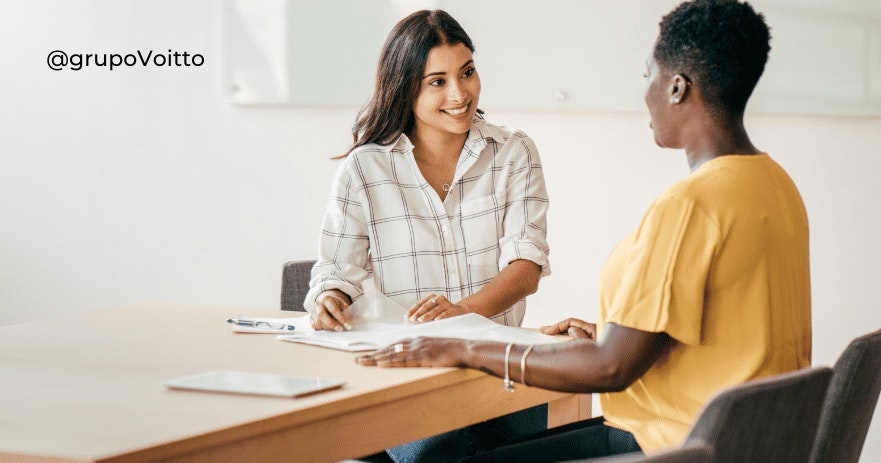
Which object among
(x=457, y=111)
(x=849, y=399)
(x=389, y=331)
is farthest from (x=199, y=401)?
(x=457, y=111)

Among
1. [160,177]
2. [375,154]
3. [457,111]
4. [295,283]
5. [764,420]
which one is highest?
[457,111]

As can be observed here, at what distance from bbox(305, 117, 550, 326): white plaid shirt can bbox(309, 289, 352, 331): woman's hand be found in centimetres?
21

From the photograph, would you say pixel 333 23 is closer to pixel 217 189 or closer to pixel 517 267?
pixel 217 189

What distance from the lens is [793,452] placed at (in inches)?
51.6

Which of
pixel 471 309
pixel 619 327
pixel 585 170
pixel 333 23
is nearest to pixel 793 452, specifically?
pixel 619 327

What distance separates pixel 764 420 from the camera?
1.23m

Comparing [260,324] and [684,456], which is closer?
[684,456]

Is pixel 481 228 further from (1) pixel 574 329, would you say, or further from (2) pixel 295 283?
(2) pixel 295 283

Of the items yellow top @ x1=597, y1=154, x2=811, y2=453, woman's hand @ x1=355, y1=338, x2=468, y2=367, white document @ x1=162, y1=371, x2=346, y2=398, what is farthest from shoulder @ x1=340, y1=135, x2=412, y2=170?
yellow top @ x1=597, y1=154, x2=811, y2=453

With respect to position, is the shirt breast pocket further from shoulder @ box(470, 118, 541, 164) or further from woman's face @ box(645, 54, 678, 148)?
woman's face @ box(645, 54, 678, 148)

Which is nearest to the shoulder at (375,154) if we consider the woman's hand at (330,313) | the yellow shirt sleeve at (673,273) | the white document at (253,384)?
the woman's hand at (330,313)

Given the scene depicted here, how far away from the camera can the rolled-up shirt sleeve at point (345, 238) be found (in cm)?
252

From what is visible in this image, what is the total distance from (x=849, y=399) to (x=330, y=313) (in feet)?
3.62

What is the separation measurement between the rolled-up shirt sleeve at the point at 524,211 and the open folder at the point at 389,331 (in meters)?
0.34
